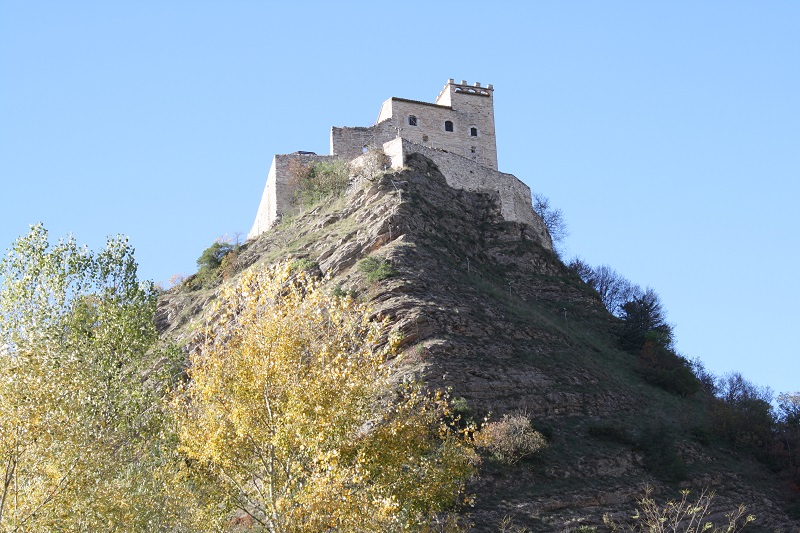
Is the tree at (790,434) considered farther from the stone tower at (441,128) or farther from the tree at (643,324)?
the stone tower at (441,128)

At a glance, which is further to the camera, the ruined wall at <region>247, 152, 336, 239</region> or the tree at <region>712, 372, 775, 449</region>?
the ruined wall at <region>247, 152, 336, 239</region>

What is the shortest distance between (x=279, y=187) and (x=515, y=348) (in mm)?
20416

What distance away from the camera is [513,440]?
29594 millimetres

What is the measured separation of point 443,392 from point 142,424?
427 inches

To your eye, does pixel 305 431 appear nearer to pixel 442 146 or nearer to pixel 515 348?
pixel 515 348

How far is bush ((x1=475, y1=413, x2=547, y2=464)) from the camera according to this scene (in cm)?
2920

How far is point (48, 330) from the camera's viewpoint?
23.3 metres

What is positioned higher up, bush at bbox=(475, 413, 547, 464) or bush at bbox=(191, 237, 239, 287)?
bush at bbox=(191, 237, 239, 287)

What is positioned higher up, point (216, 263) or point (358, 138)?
point (358, 138)

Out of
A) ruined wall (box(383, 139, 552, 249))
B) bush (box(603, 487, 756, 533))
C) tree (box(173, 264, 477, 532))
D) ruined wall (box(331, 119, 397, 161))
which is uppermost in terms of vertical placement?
ruined wall (box(331, 119, 397, 161))

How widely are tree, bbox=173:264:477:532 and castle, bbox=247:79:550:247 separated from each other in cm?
2850

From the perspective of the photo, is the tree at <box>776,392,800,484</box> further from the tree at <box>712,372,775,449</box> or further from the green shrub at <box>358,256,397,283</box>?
the green shrub at <box>358,256,397,283</box>

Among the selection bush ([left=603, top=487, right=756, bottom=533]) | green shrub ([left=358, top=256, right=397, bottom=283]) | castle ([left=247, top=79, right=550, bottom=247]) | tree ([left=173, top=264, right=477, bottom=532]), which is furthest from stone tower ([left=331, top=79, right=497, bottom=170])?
tree ([left=173, top=264, right=477, bottom=532])

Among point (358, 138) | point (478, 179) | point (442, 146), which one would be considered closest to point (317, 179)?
point (358, 138)
